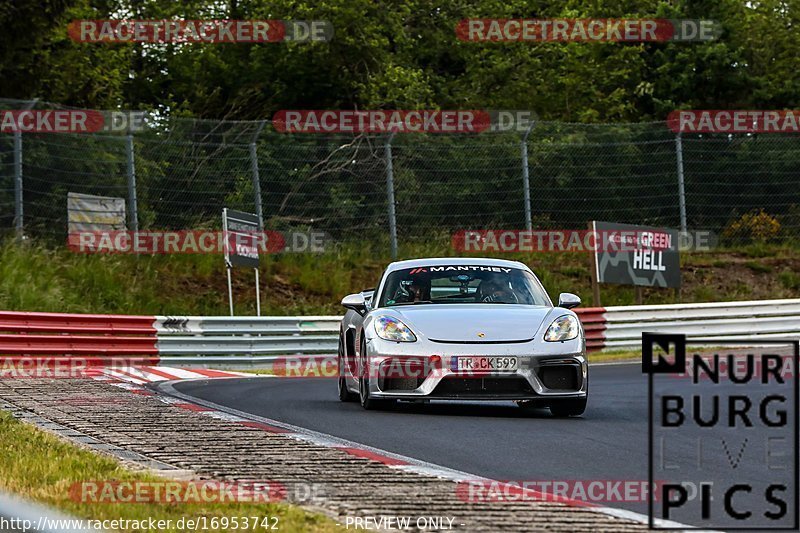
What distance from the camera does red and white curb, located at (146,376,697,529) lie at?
242 inches

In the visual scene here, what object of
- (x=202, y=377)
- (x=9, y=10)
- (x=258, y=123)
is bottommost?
(x=202, y=377)

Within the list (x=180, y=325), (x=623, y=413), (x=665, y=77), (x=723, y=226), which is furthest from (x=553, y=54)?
(x=623, y=413)

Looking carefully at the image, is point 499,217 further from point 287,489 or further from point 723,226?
point 287,489

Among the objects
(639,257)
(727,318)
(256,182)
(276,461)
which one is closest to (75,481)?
(276,461)

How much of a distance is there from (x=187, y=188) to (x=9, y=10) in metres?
4.55

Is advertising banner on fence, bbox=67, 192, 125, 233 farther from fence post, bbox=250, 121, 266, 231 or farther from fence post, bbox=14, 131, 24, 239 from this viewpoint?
fence post, bbox=250, 121, 266, 231

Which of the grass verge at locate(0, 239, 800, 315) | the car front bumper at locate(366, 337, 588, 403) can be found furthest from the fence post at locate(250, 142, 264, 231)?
the car front bumper at locate(366, 337, 588, 403)

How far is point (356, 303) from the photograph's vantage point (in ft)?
39.9

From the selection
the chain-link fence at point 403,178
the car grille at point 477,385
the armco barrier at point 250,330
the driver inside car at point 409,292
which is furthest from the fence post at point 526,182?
the car grille at point 477,385

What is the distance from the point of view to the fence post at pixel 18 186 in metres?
22.5

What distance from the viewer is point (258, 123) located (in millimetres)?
25234

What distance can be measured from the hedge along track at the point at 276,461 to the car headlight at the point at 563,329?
2.45m

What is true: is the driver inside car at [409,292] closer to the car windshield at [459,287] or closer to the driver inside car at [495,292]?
the car windshield at [459,287]

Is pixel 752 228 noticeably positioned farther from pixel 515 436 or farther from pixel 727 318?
pixel 515 436
